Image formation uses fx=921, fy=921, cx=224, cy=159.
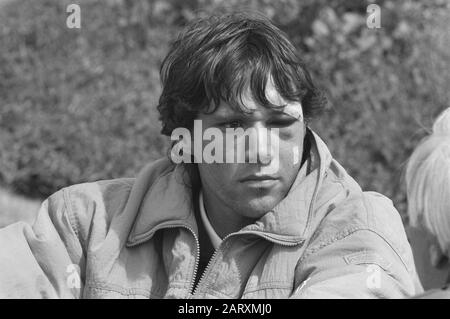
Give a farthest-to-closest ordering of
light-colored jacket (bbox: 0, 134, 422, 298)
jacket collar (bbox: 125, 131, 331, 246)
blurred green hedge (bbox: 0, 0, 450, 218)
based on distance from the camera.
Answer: blurred green hedge (bbox: 0, 0, 450, 218), jacket collar (bbox: 125, 131, 331, 246), light-colored jacket (bbox: 0, 134, 422, 298)

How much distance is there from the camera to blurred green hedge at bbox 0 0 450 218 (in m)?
4.95

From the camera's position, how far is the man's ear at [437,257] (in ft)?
10.1

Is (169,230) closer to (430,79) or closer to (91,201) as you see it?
(91,201)

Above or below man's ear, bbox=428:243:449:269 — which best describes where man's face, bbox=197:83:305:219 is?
above

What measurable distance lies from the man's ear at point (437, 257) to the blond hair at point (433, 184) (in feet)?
0.14

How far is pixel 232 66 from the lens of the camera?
2547 mm

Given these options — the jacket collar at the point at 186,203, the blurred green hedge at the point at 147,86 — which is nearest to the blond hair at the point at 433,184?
the jacket collar at the point at 186,203

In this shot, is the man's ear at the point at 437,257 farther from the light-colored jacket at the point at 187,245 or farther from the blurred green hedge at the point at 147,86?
the blurred green hedge at the point at 147,86

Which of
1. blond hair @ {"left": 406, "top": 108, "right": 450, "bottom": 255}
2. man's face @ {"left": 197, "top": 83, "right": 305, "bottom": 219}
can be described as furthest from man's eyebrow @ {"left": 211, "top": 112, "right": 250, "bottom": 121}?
blond hair @ {"left": 406, "top": 108, "right": 450, "bottom": 255}

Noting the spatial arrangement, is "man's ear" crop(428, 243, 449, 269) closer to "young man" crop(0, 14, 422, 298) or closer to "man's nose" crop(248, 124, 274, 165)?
"young man" crop(0, 14, 422, 298)

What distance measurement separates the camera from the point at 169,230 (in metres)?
2.66

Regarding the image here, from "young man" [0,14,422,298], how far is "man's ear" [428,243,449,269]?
54 centimetres

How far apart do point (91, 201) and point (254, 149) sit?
55 centimetres
